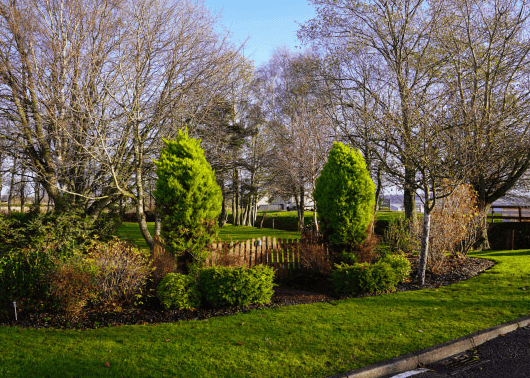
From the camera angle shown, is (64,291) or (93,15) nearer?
(64,291)

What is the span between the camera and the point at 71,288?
582 cm

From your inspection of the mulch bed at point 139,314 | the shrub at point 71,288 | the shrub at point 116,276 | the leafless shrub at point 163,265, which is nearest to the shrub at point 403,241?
the mulch bed at point 139,314

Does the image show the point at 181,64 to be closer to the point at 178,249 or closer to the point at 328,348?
the point at 178,249

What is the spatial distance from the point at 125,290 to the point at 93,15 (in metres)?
7.72

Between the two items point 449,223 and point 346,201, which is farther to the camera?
point 449,223

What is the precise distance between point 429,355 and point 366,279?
3036 millimetres

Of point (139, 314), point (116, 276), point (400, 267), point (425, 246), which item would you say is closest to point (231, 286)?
point (139, 314)

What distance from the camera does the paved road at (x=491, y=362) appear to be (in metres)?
4.22

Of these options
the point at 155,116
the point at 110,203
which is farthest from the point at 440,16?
the point at 110,203

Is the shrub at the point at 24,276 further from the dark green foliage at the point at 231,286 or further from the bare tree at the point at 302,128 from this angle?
the bare tree at the point at 302,128

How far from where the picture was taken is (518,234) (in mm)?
15539

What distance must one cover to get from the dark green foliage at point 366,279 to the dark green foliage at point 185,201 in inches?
122

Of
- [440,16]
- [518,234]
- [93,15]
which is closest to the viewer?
[93,15]

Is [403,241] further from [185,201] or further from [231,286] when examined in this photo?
[185,201]
